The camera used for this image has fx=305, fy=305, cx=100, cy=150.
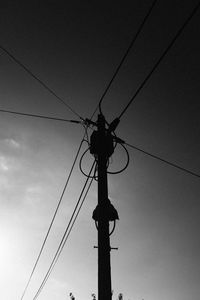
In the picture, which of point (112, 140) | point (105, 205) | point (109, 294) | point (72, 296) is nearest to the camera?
point (109, 294)

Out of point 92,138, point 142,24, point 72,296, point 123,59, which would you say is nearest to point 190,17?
point 142,24

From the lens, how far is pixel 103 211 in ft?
21.4

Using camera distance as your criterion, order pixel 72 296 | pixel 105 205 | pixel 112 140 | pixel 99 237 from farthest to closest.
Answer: pixel 72 296 < pixel 112 140 < pixel 105 205 < pixel 99 237

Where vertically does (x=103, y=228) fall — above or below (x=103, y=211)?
below

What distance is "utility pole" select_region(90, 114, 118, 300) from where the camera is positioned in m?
5.68

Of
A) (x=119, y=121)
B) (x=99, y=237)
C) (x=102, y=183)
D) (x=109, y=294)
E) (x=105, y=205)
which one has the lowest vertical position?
(x=109, y=294)

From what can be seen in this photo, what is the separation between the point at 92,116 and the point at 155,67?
9.49 feet

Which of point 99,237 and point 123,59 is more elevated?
point 123,59

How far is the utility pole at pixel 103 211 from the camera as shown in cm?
568

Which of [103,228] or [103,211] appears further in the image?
[103,211]

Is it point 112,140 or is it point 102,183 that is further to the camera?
point 112,140

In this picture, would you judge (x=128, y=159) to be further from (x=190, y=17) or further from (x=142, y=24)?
(x=190, y=17)

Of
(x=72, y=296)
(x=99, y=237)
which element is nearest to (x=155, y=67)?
(x=99, y=237)

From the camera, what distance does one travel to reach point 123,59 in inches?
315
